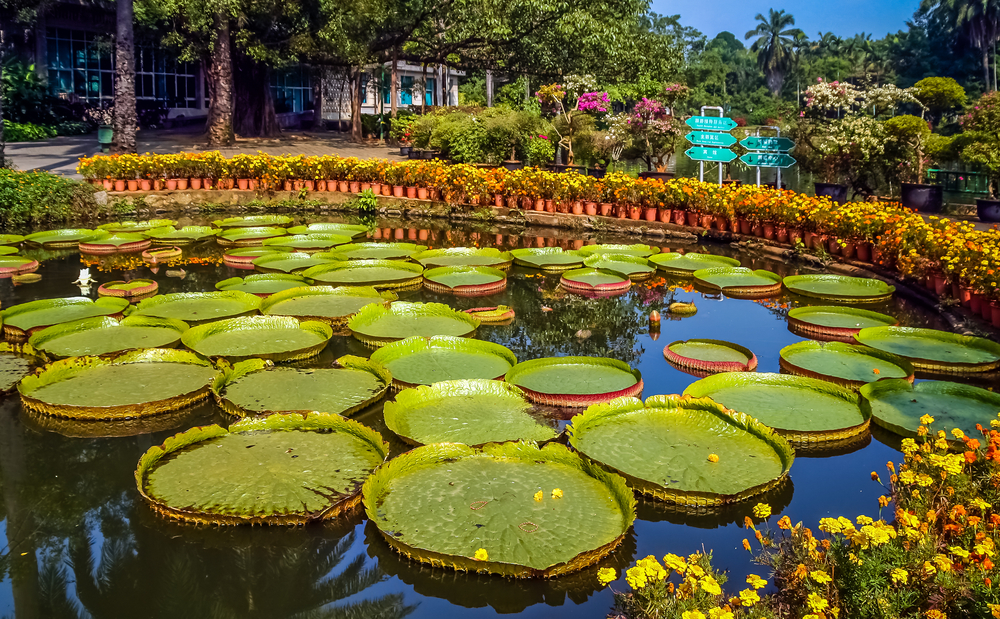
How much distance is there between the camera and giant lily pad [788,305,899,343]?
6377 mm

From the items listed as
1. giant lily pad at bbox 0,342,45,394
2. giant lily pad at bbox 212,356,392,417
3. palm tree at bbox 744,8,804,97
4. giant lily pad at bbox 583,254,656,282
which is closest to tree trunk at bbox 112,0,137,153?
giant lily pad at bbox 0,342,45,394

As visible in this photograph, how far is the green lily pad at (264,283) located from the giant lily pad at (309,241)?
1850 millimetres

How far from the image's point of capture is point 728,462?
385cm

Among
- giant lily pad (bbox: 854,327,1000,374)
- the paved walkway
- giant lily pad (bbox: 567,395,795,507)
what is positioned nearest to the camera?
giant lily pad (bbox: 567,395,795,507)

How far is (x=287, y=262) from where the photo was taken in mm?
8766

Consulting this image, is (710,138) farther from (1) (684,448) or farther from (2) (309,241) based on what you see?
(1) (684,448)

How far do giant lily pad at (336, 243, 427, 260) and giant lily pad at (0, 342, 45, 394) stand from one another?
3992 millimetres

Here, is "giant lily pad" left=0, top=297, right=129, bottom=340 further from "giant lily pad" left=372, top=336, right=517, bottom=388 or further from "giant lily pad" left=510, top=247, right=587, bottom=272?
"giant lily pad" left=510, top=247, right=587, bottom=272

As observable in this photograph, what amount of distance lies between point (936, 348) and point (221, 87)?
19.1 m

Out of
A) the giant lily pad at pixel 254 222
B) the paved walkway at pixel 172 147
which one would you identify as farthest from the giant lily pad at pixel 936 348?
the paved walkway at pixel 172 147

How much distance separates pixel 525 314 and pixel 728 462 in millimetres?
3578

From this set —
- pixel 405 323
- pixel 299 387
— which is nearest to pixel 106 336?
pixel 299 387

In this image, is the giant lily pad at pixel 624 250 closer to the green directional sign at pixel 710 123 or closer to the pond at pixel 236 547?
the green directional sign at pixel 710 123

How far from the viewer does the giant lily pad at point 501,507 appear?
307 cm
